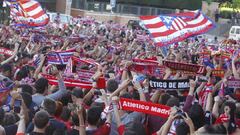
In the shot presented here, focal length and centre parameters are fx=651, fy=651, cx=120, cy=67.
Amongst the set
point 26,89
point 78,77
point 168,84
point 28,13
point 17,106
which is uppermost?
point 28,13

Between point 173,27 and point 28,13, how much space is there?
19.3ft

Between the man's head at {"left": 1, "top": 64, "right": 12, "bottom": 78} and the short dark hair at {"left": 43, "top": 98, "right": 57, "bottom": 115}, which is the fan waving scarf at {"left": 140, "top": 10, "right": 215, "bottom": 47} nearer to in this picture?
the man's head at {"left": 1, "top": 64, "right": 12, "bottom": 78}

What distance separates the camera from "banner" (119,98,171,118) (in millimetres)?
7472


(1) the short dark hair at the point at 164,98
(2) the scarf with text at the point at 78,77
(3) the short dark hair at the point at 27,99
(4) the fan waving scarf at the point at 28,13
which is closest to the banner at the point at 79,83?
(2) the scarf with text at the point at 78,77

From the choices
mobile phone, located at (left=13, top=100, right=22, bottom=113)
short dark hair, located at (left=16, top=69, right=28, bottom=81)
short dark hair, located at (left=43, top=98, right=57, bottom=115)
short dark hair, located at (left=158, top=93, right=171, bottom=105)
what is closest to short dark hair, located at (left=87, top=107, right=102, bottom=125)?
short dark hair, located at (left=43, top=98, right=57, bottom=115)

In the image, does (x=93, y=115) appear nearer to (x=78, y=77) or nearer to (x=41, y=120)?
(x=41, y=120)

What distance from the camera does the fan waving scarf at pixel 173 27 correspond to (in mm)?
15359

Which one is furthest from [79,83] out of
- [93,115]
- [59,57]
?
[59,57]

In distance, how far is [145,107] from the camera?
7.57 meters

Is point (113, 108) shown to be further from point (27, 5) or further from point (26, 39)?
point (27, 5)

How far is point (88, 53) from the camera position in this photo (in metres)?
16.1

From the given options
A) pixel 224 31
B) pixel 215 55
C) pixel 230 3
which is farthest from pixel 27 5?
pixel 230 3

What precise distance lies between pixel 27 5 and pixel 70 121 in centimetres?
1312

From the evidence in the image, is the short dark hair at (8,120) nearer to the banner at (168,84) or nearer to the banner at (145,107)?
the banner at (145,107)
